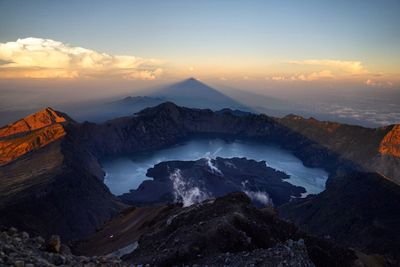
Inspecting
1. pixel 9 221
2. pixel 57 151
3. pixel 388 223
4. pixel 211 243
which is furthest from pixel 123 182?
pixel 211 243

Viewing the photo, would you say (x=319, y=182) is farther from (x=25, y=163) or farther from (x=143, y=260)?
(x=143, y=260)

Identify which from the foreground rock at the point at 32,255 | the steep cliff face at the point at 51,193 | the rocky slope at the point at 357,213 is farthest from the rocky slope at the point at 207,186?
the foreground rock at the point at 32,255

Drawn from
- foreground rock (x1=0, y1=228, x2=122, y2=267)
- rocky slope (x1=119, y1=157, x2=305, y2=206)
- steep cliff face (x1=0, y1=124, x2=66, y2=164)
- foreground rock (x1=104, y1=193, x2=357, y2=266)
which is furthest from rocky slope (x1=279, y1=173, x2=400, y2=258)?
steep cliff face (x1=0, y1=124, x2=66, y2=164)

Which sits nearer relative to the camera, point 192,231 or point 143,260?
point 143,260

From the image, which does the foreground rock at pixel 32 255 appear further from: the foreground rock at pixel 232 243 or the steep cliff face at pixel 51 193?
the steep cliff face at pixel 51 193

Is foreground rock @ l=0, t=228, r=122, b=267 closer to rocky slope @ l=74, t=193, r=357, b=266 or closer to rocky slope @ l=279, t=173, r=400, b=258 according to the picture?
rocky slope @ l=74, t=193, r=357, b=266

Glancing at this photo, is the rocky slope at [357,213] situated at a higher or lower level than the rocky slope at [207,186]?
→ higher
